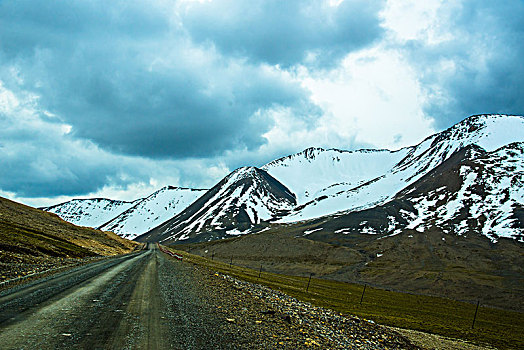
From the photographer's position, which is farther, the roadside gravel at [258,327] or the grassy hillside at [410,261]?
the grassy hillside at [410,261]

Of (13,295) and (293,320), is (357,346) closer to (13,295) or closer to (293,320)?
(293,320)

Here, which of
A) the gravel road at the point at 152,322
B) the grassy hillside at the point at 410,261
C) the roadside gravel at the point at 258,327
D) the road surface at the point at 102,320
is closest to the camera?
the road surface at the point at 102,320

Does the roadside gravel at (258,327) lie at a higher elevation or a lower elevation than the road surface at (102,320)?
lower

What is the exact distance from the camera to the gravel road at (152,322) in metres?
11.5

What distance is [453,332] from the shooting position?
39.2 m

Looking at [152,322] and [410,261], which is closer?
[152,322]

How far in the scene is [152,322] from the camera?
1393 cm

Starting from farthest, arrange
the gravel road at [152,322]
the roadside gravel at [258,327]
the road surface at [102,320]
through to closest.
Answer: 1. the roadside gravel at [258,327]
2. the gravel road at [152,322]
3. the road surface at [102,320]

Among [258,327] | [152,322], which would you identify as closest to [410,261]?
[258,327]

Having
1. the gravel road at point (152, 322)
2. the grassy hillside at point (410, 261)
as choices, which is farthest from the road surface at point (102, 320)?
the grassy hillside at point (410, 261)

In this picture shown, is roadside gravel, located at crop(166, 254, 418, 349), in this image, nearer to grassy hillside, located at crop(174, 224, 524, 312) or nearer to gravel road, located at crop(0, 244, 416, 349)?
gravel road, located at crop(0, 244, 416, 349)

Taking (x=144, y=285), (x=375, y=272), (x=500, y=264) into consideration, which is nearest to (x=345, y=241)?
(x=375, y=272)

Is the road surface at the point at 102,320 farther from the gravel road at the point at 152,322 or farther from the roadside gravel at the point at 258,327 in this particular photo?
the roadside gravel at the point at 258,327

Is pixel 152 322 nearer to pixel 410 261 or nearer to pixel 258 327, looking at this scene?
pixel 258 327
